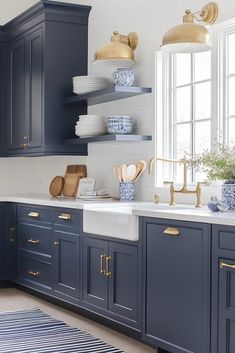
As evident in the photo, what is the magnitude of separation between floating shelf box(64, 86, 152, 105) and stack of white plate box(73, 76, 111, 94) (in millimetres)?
69

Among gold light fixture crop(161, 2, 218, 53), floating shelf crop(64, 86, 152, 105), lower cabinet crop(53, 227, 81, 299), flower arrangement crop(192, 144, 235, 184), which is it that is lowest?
lower cabinet crop(53, 227, 81, 299)

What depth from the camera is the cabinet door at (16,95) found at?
586 cm

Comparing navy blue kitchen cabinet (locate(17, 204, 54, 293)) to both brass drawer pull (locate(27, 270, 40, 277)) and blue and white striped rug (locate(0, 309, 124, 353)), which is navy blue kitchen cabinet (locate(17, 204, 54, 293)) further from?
blue and white striped rug (locate(0, 309, 124, 353))

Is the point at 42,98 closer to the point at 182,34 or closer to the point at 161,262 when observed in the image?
the point at 182,34

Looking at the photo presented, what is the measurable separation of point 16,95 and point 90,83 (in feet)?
3.79

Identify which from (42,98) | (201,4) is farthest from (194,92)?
(42,98)

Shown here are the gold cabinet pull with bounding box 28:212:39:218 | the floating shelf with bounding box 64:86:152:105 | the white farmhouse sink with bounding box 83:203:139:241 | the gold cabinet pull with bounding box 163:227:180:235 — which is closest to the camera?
the gold cabinet pull with bounding box 163:227:180:235

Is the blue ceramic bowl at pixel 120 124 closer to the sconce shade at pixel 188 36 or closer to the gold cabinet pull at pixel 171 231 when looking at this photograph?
the sconce shade at pixel 188 36

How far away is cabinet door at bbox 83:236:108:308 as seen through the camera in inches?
165

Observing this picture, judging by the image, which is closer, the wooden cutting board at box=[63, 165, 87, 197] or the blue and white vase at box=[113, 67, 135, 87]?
the blue and white vase at box=[113, 67, 135, 87]

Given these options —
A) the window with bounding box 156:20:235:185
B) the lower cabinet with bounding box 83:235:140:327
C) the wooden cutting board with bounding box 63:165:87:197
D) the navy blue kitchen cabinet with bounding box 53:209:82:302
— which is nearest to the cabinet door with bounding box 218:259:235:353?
the lower cabinet with bounding box 83:235:140:327

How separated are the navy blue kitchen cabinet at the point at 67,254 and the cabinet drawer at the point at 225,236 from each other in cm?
162

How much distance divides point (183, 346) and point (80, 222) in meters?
1.46

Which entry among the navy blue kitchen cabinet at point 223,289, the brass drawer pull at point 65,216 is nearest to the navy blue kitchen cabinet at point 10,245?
the brass drawer pull at point 65,216
